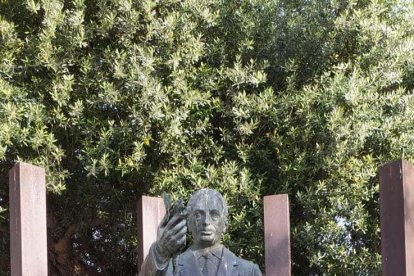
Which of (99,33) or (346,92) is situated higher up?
(99,33)

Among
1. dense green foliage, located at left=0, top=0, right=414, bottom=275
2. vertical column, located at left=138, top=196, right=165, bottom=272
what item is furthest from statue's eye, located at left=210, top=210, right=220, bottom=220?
dense green foliage, located at left=0, top=0, right=414, bottom=275

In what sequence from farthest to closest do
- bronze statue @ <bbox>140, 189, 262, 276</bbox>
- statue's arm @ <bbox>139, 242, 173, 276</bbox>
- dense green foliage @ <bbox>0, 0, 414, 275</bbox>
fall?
dense green foliage @ <bbox>0, 0, 414, 275</bbox>
bronze statue @ <bbox>140, 189, 262, 276</bbox>
statue's arm @ <bbox>139, 242, 173, 276</bbox>

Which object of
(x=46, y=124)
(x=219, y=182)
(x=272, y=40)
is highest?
(x=272, y=40)

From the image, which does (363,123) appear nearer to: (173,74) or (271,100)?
(271,100)

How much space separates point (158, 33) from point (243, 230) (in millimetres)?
2457

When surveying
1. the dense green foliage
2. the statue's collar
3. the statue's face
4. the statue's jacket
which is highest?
the dense green foliage

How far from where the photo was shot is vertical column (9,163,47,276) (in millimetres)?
7355

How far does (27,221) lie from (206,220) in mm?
1549

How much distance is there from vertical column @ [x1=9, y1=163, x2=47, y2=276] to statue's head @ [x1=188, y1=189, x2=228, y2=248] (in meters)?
1.34

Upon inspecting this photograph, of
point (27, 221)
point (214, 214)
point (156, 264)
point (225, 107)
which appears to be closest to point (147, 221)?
point (27, 221)

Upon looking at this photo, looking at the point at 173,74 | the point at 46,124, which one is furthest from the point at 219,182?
the point at 46,124

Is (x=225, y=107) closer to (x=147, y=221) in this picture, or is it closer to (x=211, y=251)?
(x=147, y=221)

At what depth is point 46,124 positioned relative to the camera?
1065 centimetres

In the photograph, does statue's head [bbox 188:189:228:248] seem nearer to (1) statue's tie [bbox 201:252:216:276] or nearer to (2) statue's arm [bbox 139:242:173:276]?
(1) statue's tie [bbox 201:252:216:276]
